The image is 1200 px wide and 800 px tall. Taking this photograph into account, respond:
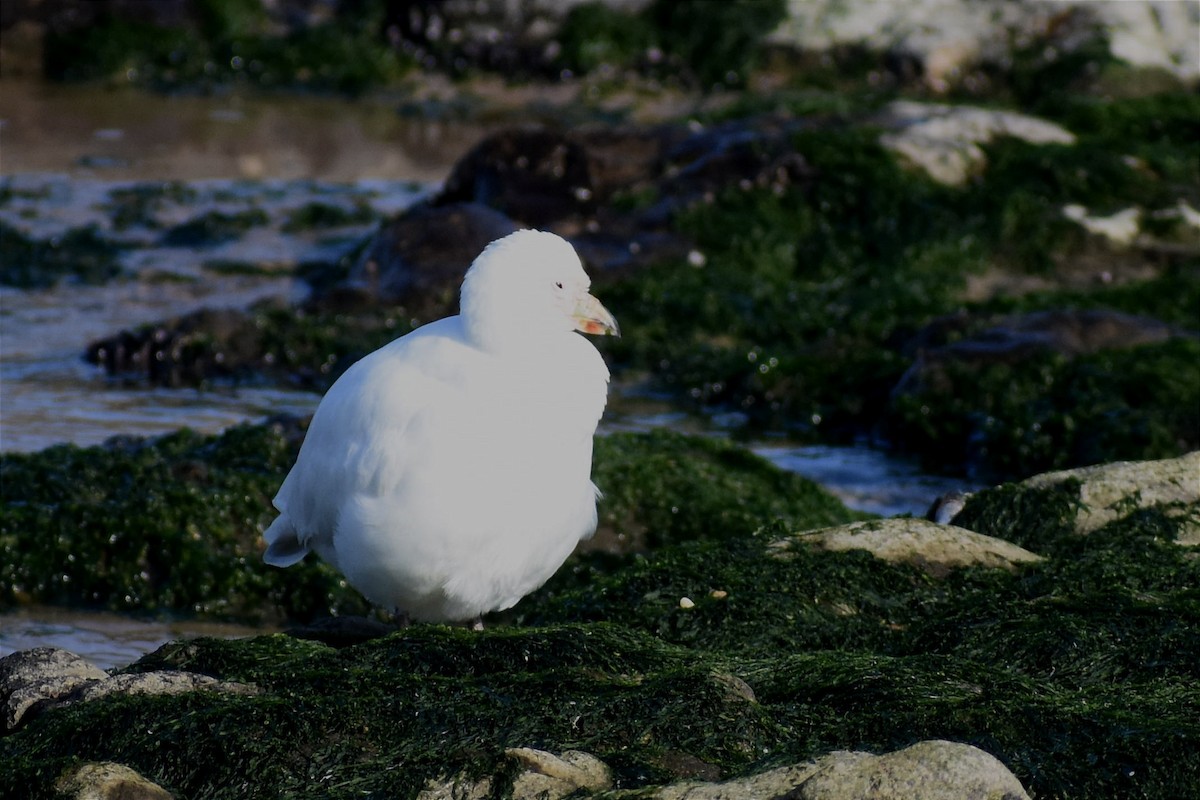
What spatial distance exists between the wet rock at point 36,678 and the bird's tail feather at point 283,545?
142 centimetres

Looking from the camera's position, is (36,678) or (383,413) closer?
(36,678)

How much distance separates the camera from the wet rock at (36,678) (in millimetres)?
3979

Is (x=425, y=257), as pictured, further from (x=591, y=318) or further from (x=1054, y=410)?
(x=591, y=318)

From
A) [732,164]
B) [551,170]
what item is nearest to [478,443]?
[551,170]

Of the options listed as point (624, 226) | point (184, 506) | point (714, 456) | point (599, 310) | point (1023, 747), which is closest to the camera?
point (1023, 747)

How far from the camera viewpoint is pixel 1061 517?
578 centimetres

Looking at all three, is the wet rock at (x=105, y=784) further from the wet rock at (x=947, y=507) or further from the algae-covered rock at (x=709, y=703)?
the wet rock at (x=947, y=507)

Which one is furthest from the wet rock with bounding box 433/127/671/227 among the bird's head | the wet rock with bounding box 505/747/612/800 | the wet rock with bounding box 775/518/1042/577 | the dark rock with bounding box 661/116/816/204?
the wet rock with bounding box 505/747/612/800

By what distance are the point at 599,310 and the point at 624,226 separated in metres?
6.75

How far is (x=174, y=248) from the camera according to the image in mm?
12734

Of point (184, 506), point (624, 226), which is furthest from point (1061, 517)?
point (624, 226)

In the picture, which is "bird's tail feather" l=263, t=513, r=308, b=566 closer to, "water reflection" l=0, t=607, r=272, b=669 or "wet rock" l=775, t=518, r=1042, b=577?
"water reflection" l=0, t=607, r=272, b=669

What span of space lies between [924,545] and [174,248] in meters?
8.83

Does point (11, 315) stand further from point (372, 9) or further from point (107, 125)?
point (372, 9)
